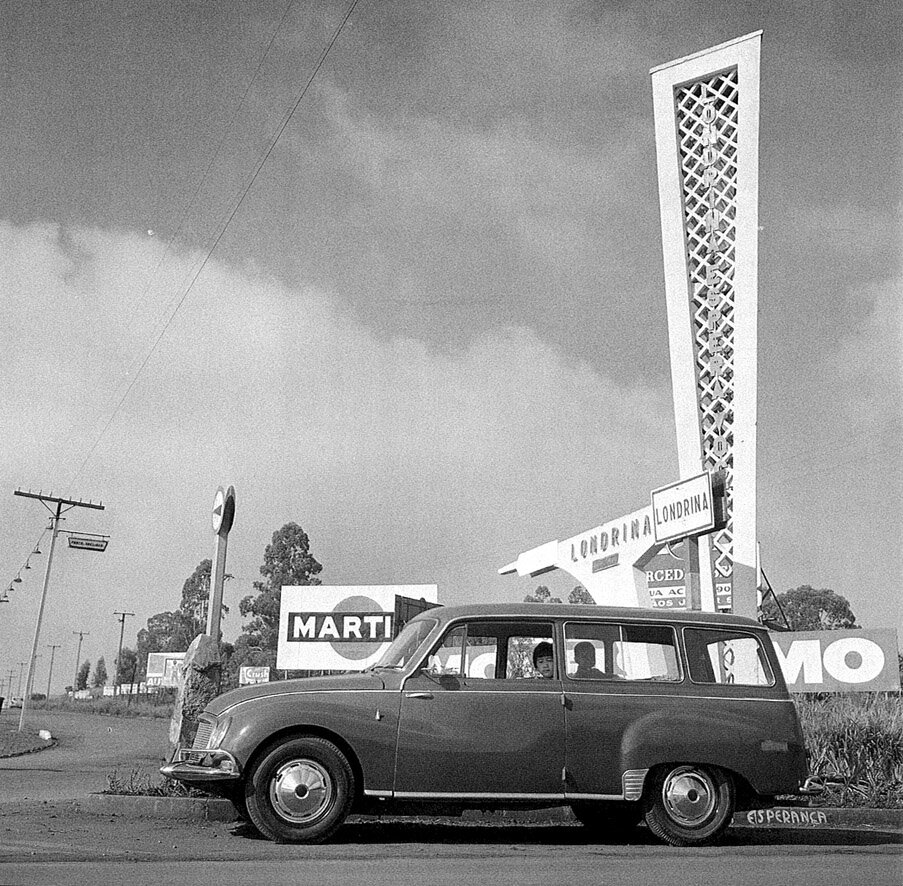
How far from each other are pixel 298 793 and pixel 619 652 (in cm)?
292

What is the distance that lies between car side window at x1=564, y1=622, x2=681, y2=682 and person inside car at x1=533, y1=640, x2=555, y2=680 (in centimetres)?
13

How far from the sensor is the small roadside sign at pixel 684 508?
49.2 feet

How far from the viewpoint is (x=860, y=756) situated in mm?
12875

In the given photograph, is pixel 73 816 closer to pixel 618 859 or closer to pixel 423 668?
pixel 423 668

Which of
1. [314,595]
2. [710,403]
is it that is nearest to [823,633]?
[710,403]

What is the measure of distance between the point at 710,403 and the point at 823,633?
6401 millimetres

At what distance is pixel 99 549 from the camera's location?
48281 millimetres

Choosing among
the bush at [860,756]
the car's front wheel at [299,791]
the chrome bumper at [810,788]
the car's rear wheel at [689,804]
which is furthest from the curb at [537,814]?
the car's front wheel at [299,791]

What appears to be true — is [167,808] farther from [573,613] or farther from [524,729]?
[573,613]

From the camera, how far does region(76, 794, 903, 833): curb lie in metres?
10.1

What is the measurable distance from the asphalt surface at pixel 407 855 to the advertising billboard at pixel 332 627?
115 feet

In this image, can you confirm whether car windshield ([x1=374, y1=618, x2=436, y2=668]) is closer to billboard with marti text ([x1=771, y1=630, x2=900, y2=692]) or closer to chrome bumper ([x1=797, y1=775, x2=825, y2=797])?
chrome bumper ([x1=797, y1=775, x2=825, y2=797])

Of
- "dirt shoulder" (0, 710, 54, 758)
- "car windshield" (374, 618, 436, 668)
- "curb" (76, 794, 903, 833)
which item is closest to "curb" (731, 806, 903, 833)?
"curb" (76, 794, 903, 833)

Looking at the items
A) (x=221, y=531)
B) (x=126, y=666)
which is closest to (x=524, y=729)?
(x=221, y=531)
